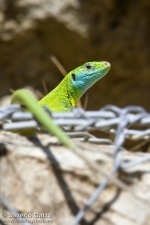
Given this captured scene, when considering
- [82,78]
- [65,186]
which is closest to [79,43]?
[82,78]

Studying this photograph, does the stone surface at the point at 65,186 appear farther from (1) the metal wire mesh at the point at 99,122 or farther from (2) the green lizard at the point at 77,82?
(2) the green lizard at the point at 77,82

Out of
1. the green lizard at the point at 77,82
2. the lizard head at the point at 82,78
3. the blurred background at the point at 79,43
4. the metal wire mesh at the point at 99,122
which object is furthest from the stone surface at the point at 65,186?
the blurred background at the point at 79,43

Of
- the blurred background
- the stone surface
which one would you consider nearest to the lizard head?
the blurred background

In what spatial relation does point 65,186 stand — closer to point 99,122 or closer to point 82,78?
point 99,122

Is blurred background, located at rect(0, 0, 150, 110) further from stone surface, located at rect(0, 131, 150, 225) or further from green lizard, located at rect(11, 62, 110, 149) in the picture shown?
stone surface, located at rect(0, 131, 150, 225)

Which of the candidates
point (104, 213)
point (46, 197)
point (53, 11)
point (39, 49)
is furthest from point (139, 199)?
point (39, 49)

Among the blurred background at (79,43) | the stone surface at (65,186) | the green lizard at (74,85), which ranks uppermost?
the blurred background at (79,43)

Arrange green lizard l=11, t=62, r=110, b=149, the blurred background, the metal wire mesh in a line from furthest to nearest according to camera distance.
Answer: the blurred background, green lizard l=11, t=62, r=110, b=149, the metal wire mesh

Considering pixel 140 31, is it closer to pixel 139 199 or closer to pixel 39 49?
pixel 39 49
